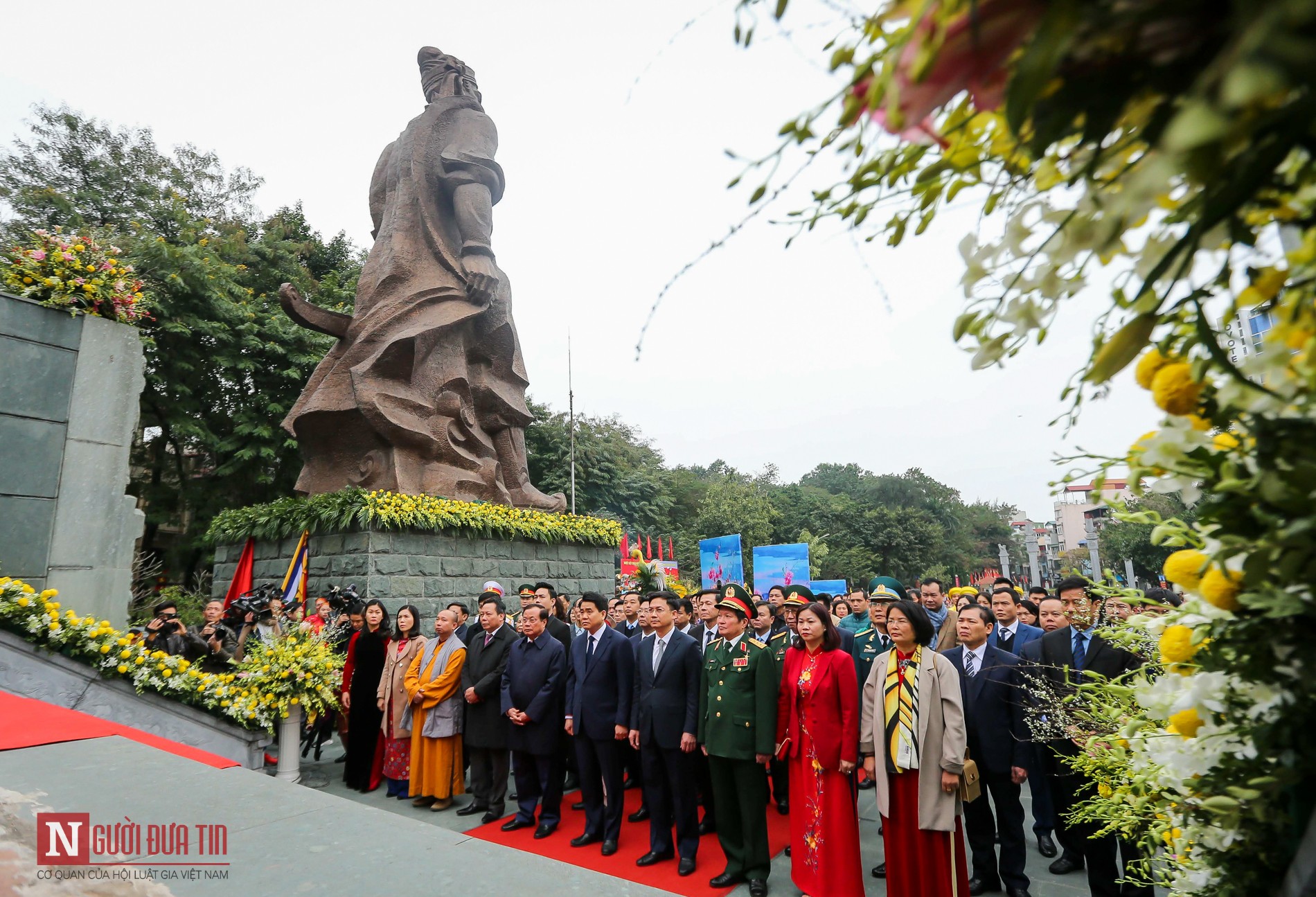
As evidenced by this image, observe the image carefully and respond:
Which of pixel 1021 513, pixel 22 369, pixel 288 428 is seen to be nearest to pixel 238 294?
pixel 288 428

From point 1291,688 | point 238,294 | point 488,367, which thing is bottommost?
point 1291,688

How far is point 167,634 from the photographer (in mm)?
7066

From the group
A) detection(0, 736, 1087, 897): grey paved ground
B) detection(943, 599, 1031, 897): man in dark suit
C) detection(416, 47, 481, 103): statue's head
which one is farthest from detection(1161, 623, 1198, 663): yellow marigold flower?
detection(416, 47, 481, 103): statue's head

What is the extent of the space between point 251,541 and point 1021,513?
2276 inches

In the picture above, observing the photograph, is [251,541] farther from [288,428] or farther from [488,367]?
[488,367]

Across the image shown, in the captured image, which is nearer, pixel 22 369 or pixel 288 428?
pixel 22 369

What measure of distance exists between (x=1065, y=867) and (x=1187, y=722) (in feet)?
15.8

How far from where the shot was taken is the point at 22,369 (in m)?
6.24

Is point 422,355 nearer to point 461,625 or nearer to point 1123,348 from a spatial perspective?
point 461,625

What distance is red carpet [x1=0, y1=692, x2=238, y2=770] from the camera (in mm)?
2650

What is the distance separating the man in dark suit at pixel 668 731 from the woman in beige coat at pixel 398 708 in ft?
8.18

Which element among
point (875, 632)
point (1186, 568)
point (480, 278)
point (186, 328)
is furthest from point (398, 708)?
point (186, 328)

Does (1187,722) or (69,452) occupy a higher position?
(69,452)

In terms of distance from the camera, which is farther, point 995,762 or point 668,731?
point 668,731
